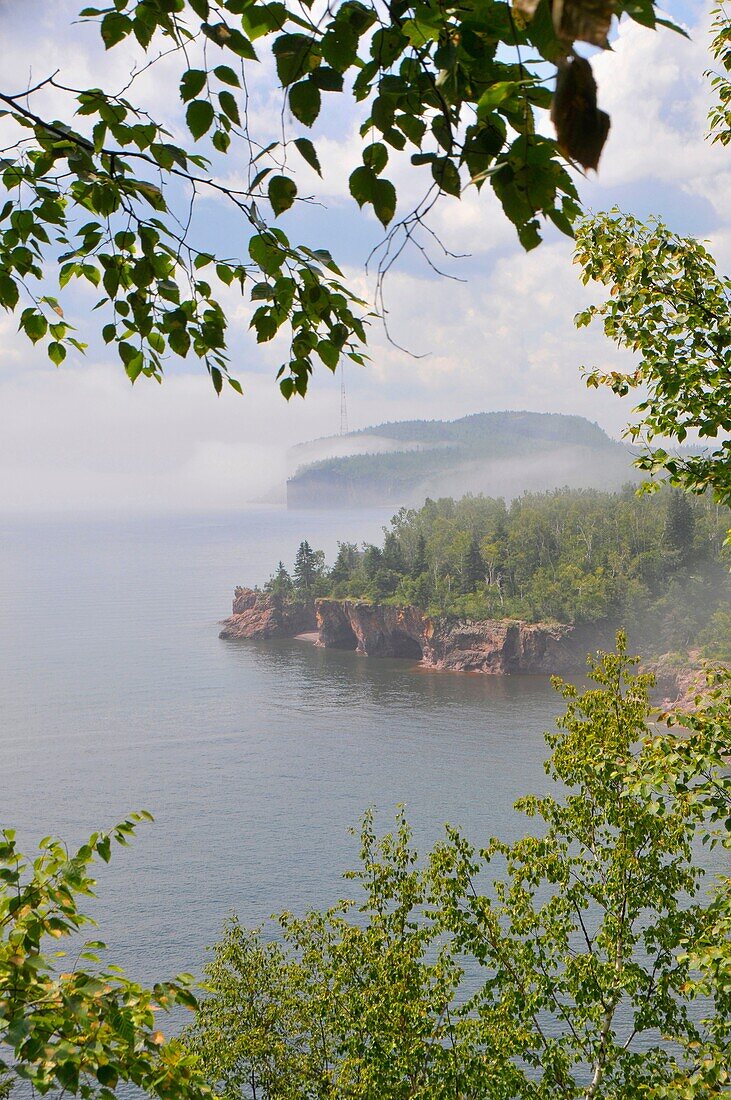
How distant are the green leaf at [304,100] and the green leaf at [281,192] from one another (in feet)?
0.95

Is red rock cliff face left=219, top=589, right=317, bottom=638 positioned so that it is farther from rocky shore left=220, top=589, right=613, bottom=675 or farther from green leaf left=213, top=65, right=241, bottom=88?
green leaf left=213, top=65, right=241, bottom=88

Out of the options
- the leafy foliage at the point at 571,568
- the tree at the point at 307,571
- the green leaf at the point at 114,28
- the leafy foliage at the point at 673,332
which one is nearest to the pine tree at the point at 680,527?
the leafy foliage at the point at 571,568

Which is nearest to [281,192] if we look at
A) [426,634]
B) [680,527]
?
[426,634]

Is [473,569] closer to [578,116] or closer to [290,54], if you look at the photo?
[290,54]

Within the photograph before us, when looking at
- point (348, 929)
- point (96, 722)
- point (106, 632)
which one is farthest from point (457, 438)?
point (348, 929)

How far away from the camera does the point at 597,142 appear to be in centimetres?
65

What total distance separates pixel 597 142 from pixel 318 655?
62.7m

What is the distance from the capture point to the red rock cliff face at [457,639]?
5672cm

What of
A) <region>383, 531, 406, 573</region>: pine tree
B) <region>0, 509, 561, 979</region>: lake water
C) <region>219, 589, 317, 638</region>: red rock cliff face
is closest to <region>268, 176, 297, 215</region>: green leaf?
<region>0, 509, 561, 979</region>: lake water

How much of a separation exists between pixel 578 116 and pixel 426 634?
6068 cm

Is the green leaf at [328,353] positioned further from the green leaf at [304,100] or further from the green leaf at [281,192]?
the green leaf at [304,100]

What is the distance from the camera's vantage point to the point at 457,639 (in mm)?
58844

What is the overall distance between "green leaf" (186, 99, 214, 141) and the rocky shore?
2178 inches

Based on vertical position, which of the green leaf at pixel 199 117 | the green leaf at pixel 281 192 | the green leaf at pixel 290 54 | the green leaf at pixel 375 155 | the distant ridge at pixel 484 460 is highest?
the distant ridge at pixel 484 460
